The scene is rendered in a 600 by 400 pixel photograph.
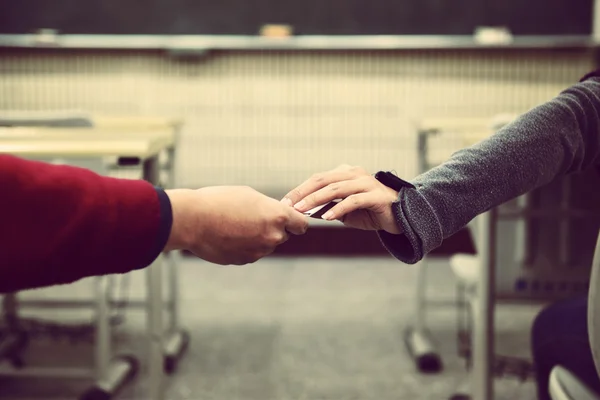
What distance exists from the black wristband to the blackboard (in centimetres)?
330

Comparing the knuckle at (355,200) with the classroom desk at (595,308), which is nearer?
the classroom desk at (595,308)

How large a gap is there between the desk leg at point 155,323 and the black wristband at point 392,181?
1.04 metres

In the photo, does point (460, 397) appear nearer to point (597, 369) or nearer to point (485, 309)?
point (485, 309)

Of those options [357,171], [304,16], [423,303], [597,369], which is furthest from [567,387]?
[304,16]

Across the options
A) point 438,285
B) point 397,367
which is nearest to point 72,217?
point 397,367

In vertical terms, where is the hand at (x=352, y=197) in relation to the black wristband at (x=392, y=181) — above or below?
below

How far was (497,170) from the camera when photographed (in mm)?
998

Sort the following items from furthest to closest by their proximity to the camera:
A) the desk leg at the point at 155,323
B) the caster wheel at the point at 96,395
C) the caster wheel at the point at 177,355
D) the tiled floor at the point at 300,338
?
the caster wheel at the point at 177,355 < the tiled floor at the point at 300,338 < the caster wheel at the point at 96,395 < the desk leg at the point at 155,323

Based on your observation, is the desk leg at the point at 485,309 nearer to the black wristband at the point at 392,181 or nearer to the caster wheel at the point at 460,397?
the caster wheel at the point at 460,397

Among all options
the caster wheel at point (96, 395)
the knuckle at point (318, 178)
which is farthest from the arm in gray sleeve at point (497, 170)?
the caster wheel at point (96, 395)

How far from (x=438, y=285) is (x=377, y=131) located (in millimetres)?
1098

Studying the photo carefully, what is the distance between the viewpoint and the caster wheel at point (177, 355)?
8.07 ft

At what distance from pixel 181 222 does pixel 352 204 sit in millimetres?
281

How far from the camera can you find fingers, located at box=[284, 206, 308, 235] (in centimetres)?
95
